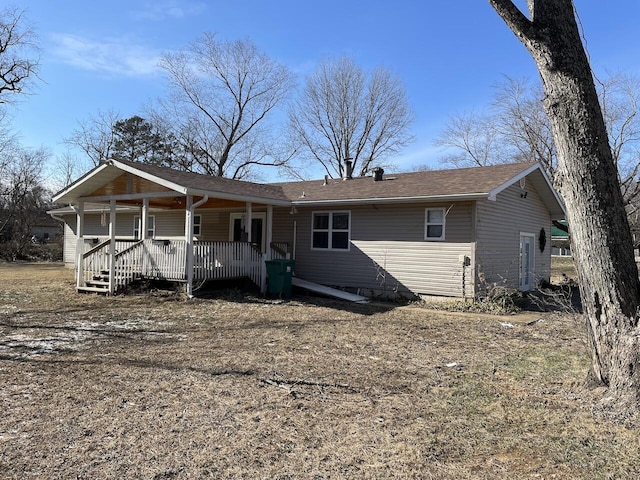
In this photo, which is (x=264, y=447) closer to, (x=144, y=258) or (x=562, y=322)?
(x=562, y=322)

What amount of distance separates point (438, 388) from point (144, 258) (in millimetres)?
9762

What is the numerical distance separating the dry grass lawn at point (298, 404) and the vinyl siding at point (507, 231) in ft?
12.0

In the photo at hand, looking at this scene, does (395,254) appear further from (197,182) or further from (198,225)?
(198,225)

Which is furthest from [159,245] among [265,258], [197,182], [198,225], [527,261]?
[527,261]

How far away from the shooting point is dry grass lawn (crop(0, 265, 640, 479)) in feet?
10.9

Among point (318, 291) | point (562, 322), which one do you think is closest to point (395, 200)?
point (318, 291)

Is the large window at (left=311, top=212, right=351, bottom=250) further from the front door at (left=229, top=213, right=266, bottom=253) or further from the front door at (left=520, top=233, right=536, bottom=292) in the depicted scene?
the front door at (left=520, top=233, right=536, bottom=292)

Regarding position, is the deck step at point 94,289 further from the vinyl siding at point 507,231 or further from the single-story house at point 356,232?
the vinyl siding at point 507,231

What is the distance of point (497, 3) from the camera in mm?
4586

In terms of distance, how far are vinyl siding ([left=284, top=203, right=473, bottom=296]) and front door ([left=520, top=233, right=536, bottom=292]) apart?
12.5 ft

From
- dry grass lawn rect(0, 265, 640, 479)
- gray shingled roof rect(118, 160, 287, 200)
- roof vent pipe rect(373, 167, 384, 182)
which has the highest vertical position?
roof vent pipe rect(373, 167, 384, 182)

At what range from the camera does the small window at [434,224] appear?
12.1m

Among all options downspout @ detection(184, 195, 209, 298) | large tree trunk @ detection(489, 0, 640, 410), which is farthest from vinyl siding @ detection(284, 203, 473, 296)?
large tree trunk @ detection(489, 0, 640, 410)

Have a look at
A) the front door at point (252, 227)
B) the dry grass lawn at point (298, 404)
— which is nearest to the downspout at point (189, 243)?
the dry grass lawn at point (298, 404)
